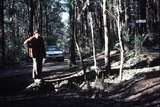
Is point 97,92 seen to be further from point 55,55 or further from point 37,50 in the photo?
point 55,55

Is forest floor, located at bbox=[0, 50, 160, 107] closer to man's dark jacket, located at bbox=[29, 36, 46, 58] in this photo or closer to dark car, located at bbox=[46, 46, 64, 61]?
man's dark jacket, located at bbox=[29, 36, 46, 58]

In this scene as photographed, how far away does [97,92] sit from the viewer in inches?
604

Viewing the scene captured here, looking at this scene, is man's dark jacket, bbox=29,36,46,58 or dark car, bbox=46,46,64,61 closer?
man's dark jacket, bbox=29,36,46,58

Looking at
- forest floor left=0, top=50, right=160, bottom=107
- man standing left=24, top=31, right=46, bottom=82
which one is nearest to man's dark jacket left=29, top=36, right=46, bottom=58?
man standing left=24, top=31, right=46, bottom=82

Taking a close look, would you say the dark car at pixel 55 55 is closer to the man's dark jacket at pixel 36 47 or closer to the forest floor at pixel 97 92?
the forest floor at pixel 97 92

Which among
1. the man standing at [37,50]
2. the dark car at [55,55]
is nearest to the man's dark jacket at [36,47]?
the man standing at [37,50]

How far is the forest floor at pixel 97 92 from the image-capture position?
12906mm

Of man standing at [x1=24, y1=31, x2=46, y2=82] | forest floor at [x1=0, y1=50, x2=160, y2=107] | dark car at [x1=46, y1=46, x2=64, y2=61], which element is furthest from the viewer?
dark car at [x1=46, y1=46, x2=64, y2=61]

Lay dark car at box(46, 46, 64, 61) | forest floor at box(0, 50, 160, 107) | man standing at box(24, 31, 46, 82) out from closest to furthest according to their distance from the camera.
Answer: forest floor at box(0, 50, 160, 107) → man standing at box(24, 31, 46, 82) → dark car at box(46, 46, 64, 61)

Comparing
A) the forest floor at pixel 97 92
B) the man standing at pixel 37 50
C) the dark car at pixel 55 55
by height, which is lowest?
the dark car at pixel 55 55

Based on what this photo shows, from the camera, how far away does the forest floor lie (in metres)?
12.9


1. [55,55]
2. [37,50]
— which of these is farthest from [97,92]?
[55,55]

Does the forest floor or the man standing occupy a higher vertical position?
the man standing

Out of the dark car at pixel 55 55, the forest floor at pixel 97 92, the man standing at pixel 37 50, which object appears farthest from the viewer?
the dark car at pixel 55 55
